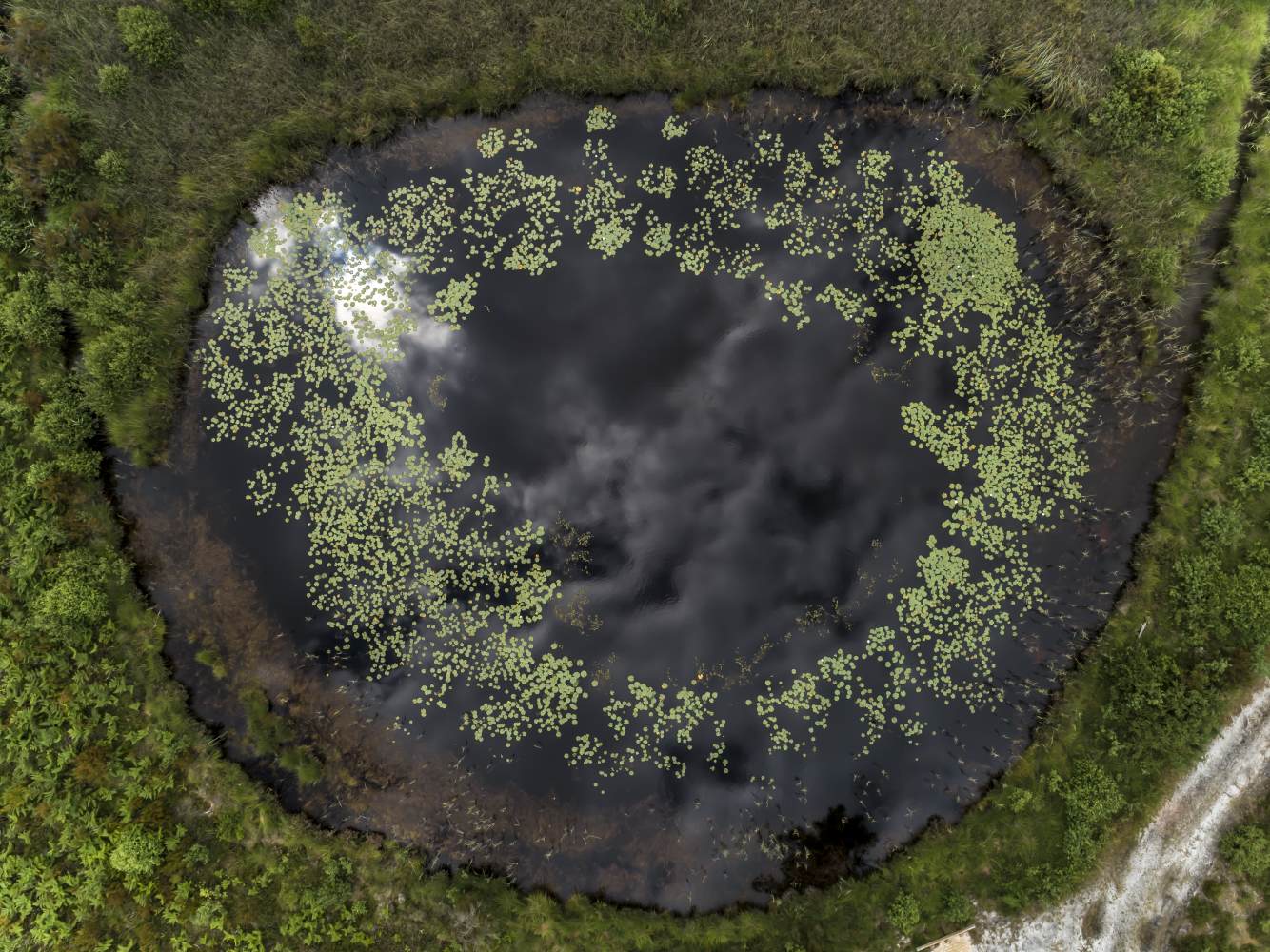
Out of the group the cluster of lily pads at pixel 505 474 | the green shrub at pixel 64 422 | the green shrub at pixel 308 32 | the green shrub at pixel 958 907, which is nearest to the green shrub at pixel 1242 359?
the cluster of lily pads at pixel 505 474

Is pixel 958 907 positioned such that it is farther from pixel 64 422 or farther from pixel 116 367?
pixel 64 422

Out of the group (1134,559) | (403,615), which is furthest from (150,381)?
(1134,559)

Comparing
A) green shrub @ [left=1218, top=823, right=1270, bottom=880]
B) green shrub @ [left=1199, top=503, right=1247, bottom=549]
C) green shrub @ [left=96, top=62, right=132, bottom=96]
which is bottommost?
green shrub @ [left=1218, top=823, right=1270, bottom=880]

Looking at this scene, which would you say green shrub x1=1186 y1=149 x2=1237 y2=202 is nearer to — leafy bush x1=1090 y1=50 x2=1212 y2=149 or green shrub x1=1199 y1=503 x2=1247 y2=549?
leafy bush x1=1090 y1=50 x2=1212 y2=149

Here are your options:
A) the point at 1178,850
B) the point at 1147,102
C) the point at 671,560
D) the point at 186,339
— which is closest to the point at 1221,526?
the point at 1178,850

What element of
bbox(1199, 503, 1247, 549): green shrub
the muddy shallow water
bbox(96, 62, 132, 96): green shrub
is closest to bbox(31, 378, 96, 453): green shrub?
the muddy shallow water
